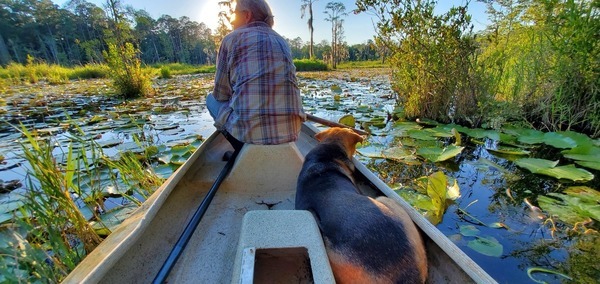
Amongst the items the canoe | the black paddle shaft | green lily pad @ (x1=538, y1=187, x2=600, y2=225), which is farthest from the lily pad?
the black paddle shaft

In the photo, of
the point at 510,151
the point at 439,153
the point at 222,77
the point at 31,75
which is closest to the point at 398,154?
the point at 439,153

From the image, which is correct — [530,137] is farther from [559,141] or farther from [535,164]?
[535,164]

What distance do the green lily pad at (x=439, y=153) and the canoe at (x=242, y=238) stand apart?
135cm

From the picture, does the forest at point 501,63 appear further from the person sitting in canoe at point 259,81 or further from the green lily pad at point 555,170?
the person sitting in canoe at point 259,81

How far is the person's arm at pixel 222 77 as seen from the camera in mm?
2639

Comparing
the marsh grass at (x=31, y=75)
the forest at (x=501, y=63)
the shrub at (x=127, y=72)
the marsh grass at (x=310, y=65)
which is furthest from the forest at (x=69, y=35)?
the forest at (x=501, y=63)

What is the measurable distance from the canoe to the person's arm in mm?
737

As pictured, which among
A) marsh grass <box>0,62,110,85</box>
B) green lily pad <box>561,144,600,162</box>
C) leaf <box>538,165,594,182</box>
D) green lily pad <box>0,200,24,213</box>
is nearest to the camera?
green lily pad <box>0,200,24,213</box>

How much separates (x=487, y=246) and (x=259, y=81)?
2.13 m

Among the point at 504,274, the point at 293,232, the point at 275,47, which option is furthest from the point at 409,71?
the point at 293,232

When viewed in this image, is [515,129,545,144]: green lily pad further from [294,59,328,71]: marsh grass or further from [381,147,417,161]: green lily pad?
[294,59,328,71]: marsh grass

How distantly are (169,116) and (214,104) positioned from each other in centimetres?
356

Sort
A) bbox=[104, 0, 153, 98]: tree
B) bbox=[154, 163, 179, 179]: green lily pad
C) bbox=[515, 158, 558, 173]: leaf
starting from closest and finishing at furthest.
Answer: bbox=[515, 158, 558, 173]: leaf < bbox=[154, 163, 179, 179]: green lily pad < bbox=[104, 0, 153, 98]: tree

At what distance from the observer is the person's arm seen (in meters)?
2.64
